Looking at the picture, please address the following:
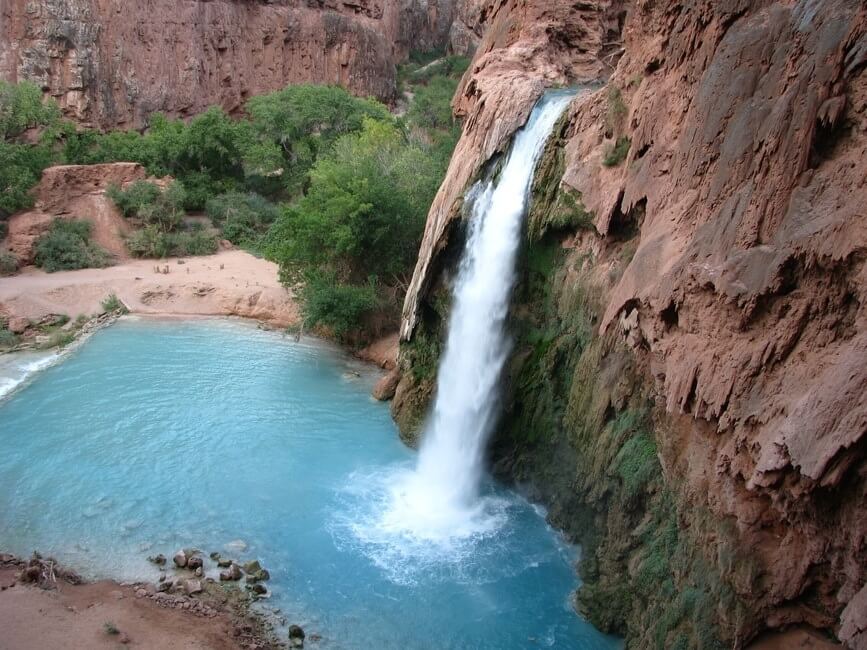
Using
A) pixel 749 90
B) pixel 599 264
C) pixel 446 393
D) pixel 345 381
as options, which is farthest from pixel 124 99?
pixel 749 90

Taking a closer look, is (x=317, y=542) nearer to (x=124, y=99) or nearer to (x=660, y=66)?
(x=660, y=66)

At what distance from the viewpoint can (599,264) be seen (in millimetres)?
12062

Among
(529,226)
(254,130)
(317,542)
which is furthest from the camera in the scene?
(254,130)

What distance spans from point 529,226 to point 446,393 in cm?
397

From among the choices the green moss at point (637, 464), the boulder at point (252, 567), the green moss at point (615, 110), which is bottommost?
the boulder at point (252, 567)

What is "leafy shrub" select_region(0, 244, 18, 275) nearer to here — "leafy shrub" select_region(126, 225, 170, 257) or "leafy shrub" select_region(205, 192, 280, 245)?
"leafy shrub" select_region(126, 225, 170, 257)

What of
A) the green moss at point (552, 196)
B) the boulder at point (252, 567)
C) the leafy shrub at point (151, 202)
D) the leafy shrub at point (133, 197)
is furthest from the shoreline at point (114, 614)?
the leafy shrub at point (133, 197)

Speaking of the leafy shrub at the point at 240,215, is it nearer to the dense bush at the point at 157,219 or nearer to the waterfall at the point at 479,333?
the dense bush at the point at 157,219

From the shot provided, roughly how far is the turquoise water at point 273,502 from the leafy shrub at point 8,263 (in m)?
7.42

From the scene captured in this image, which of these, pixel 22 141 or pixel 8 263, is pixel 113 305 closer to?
pixel 8 263

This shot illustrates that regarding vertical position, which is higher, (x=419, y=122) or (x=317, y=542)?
(x=419, y=122)

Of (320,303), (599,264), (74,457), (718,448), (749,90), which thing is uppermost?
(749,90)

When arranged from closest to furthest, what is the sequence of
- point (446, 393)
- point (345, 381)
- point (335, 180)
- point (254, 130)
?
1. point (446, 393)
2. point (345, 381)
3. point (335, 180)
4. point (254, 130)

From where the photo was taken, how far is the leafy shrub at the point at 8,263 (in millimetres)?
24109
